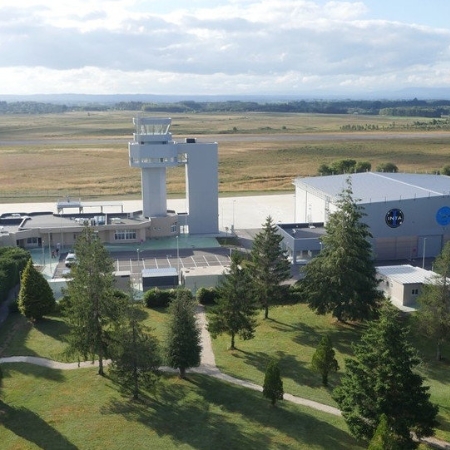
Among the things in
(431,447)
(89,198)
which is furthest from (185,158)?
(431,447)

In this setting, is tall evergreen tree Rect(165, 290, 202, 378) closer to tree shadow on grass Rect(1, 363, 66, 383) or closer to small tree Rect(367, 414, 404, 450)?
tree shadow on grass Rect(1, 363, 66, 383)

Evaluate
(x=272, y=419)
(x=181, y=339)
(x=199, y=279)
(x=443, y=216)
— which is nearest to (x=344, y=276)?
(x=181, y=339)

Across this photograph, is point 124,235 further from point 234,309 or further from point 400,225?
point 234,309

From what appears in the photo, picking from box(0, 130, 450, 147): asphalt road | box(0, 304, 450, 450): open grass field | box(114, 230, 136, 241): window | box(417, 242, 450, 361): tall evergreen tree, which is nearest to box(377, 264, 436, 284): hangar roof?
box(0, 304, 450, 450): open grass field

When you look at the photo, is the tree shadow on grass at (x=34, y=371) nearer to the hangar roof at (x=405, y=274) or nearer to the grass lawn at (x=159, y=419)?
the grass lawn at (x=159, y=419)

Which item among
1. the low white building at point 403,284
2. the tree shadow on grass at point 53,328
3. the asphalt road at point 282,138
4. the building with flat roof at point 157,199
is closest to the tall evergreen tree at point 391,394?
the low white building at point 403,284

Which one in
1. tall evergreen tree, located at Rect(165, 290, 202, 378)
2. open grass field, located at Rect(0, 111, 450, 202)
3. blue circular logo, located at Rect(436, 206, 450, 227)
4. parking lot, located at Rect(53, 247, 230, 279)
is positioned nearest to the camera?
tall evergreen tree, located at Rect(165, 290, 202, 378)
